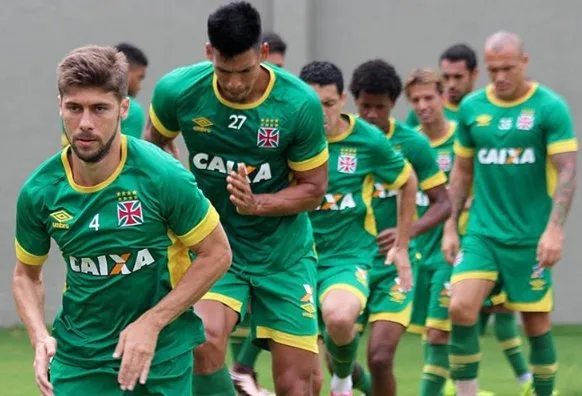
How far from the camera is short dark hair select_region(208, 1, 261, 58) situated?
599 centimetres

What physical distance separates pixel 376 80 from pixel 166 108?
205 centimetres

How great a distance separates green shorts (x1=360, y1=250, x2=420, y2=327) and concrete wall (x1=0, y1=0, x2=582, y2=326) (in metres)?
4.40

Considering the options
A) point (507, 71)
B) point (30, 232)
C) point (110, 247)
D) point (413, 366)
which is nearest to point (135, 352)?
point (110, 247)

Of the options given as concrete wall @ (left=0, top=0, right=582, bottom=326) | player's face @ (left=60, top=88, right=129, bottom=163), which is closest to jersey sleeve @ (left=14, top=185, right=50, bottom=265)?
player's face @ (left=60, top=88, right=129, bottom=163)

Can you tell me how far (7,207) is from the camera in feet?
41.3

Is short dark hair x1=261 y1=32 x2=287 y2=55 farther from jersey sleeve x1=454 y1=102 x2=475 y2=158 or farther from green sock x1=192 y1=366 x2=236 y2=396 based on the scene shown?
green sock x1=192 y1=366 x2=236 y2=396

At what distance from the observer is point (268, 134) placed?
248 inches

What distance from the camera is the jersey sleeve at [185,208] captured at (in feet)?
15.8

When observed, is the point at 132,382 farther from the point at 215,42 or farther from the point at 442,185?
the point at 442,185

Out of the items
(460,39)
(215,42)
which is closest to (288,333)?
(215,42)

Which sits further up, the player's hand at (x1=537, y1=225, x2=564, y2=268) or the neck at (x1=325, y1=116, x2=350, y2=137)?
the neck at (x1=325, y1=116, x2=350, y2=137)

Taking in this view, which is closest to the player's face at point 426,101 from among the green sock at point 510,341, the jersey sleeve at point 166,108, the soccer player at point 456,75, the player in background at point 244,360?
the soccer player at point 456,75

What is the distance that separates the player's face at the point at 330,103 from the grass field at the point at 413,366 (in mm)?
1948

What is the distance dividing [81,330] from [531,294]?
372cm
